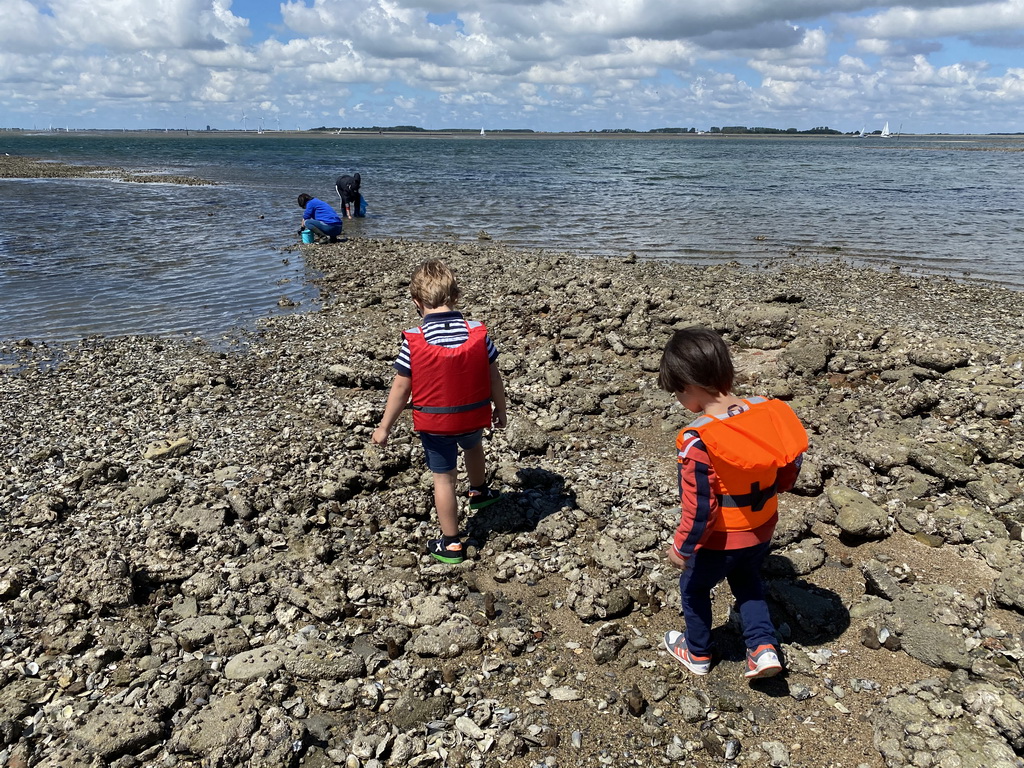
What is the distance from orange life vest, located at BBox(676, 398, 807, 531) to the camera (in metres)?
3.28

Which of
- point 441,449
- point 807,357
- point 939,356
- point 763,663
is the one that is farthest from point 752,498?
point 939,356

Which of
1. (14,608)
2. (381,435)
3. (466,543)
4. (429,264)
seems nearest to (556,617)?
(466,543)

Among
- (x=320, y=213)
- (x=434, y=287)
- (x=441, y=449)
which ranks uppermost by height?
(x=434, y=287)

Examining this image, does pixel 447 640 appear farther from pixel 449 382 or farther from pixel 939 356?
pixel 939 356

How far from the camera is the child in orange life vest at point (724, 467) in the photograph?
3.30 metres

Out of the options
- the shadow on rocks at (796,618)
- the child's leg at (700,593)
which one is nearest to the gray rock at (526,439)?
the shadow on rocks at (796,618)

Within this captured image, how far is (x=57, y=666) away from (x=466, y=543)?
2734 millimetres

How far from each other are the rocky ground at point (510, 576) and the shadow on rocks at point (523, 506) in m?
0.03

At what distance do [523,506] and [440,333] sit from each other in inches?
74.4

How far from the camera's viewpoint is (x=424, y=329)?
4625mm

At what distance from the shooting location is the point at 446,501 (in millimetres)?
4969

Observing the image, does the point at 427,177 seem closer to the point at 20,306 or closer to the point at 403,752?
the point at 20,306

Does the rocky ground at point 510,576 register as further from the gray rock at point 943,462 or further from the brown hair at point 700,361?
the brown hair at point 700,361

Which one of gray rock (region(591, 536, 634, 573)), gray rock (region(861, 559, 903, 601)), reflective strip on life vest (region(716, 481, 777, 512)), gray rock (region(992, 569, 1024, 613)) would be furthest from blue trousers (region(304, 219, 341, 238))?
gray rock (region(992, 569, 1024, 613))
